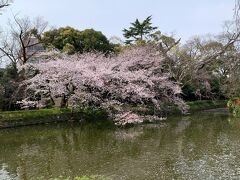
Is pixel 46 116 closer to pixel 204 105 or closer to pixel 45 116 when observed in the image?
pixel 45 116

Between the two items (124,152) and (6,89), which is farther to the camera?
(6,89)

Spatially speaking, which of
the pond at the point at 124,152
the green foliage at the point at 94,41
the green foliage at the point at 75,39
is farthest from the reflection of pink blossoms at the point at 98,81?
the green foliage at the point at 94,41

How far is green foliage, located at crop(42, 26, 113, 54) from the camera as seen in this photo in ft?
121

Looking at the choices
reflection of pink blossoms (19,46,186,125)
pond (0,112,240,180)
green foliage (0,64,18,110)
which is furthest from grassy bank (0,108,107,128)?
green foliage (0,64,18,110)

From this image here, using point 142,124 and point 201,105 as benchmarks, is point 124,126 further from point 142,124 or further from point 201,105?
point 201,105

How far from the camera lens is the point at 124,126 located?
2408 cm

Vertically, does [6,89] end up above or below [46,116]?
above

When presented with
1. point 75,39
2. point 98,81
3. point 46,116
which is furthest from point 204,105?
point 46,116

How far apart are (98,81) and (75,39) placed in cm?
1234

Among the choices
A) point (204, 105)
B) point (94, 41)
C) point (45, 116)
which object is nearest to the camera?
point (45, 116)

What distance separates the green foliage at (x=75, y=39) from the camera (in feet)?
121

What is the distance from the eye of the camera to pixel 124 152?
50.3ft

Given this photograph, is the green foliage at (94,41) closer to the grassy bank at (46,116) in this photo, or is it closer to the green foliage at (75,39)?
the green foliage at (75,39)

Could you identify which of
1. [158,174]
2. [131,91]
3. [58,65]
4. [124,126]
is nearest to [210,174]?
[158,174]
